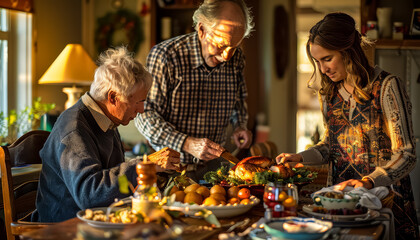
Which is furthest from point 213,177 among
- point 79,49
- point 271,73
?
point 271,73

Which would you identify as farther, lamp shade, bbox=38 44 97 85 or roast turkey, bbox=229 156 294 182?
lamp shade, bbox=38 44 97 85

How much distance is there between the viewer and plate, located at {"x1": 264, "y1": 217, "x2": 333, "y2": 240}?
4.54 feet

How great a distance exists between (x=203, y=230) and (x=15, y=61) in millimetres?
3418

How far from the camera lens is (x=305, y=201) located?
2068 millimetres

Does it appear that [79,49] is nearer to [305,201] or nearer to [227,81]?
[227,81]

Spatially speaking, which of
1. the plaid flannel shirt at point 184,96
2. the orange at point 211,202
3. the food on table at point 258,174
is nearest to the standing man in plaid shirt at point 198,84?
the plaid flannel shirt at point 184,96

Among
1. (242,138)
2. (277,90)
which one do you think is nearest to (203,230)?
(242,138)

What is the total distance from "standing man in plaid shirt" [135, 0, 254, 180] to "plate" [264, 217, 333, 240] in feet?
3.82

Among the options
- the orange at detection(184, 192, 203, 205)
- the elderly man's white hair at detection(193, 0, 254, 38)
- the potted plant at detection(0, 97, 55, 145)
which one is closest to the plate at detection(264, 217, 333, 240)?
the orange at detection(184, 192, 203, 205)

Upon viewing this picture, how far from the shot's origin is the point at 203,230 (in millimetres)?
1566

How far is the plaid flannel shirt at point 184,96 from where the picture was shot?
9.45 feet

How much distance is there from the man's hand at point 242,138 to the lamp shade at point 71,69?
4.93 feet

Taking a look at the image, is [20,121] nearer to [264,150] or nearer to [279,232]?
[264,150]

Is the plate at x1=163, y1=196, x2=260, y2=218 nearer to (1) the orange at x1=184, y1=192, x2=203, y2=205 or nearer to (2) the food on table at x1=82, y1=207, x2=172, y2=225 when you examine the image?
(1) the orange at x1=184, y1=192, x2=203, y2=205
